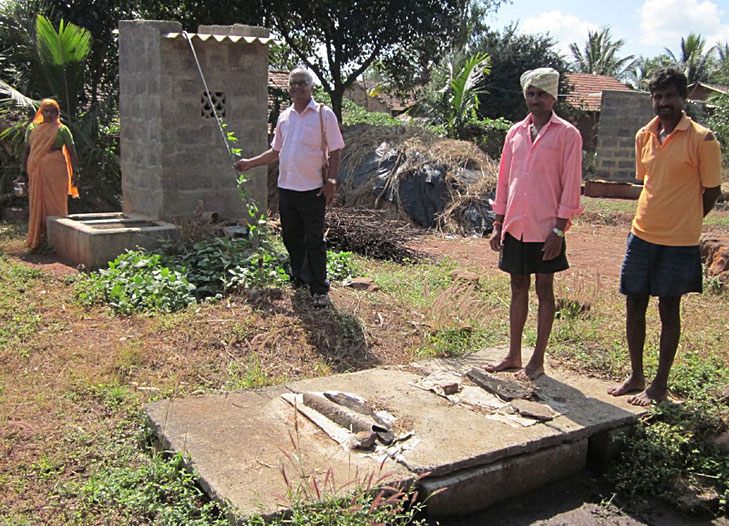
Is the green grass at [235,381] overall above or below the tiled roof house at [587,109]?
below

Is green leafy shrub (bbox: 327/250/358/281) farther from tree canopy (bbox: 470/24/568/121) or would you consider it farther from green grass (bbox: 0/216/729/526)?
tree canopy (bbox: 470/24/568/121)

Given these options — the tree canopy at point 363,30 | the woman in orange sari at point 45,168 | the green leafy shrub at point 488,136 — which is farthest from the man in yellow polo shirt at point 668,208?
the green leafy shrub at point 488,136

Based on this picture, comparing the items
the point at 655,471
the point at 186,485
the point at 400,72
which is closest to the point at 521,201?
the point at 655,471

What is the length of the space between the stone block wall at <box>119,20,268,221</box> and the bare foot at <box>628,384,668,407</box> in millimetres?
4726

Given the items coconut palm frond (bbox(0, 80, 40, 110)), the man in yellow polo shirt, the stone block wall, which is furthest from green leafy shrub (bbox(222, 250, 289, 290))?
coconut palm frond (bbox(0, 80, 40, 110))

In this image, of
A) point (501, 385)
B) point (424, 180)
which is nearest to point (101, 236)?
point (501, 385)

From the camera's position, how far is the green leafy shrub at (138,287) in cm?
559

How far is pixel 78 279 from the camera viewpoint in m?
6.45

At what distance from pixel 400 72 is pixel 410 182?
20.3ft

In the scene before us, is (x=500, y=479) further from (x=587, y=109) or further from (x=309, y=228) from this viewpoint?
(x=587, y=109)

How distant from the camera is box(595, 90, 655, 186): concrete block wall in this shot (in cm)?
1783

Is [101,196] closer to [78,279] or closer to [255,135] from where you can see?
[255,135]

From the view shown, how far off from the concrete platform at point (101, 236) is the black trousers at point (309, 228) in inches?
65.9

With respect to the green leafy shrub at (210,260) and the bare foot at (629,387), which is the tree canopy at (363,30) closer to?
the green leafy shrub at (210,260)
